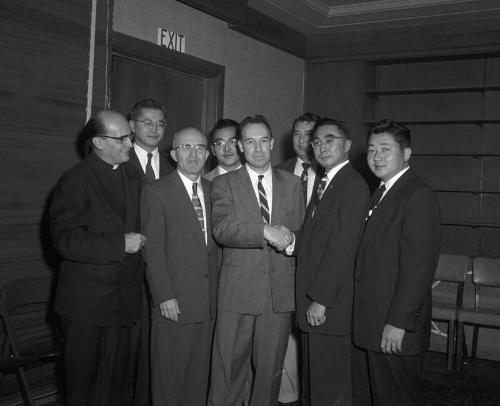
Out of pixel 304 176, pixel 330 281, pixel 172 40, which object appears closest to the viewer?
pixel 330 281

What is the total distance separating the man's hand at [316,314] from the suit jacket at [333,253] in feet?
0.08

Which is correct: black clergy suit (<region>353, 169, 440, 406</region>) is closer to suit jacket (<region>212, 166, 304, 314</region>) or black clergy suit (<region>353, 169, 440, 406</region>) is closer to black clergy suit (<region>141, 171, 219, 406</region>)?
suit jacket (<region>212, 166, 304, 314</region>)

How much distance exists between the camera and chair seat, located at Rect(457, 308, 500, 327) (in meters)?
4.66

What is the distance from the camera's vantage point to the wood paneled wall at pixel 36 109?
10.7 feet

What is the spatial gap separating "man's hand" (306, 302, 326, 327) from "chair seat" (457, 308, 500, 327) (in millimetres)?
2367

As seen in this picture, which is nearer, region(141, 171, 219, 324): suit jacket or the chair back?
region(141, 171, 219, 324): suit jacket

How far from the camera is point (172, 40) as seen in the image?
4.48 metres

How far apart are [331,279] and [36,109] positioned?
6.45 ft

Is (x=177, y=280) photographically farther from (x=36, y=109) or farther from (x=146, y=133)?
(x=36, y=109)

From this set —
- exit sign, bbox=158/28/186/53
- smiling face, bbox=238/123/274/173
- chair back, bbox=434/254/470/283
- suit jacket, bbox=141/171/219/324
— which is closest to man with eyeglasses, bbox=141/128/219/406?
suit jacket, bbox=141/171/219/324

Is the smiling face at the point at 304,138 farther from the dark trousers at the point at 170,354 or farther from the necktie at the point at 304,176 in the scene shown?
the dark trousers at the point at 170,354

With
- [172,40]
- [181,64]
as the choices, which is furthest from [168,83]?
[172,40]

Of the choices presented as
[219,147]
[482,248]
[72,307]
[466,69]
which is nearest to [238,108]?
[219,147]

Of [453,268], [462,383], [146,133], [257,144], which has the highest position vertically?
[146,133]
